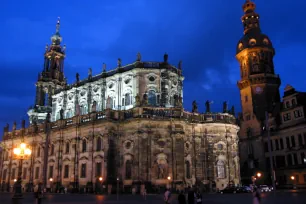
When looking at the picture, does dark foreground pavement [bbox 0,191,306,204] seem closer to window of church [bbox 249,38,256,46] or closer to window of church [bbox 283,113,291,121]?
window of church [bbox 283,113,291,121]

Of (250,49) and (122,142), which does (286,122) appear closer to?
(250,49)

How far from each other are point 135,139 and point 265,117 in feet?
101

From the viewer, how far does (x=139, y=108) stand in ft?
140

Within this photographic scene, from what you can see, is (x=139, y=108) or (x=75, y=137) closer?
(x=139, y=108)

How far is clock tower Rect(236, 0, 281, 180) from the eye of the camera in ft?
202

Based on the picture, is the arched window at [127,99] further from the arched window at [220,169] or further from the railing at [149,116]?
the arched window at [220,169]

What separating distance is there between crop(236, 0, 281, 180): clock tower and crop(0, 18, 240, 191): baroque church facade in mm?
11781

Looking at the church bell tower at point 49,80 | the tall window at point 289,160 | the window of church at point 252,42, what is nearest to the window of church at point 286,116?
the tall window at point 289,160

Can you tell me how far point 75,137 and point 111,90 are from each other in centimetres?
990

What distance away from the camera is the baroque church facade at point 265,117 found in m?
52.1

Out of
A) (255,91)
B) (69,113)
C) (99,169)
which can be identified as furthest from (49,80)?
(255,91)

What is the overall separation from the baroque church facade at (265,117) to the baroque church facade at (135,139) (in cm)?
1057

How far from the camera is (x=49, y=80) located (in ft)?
220

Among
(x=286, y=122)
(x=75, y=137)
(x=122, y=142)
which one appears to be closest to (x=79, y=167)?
(x=75, y=137)
